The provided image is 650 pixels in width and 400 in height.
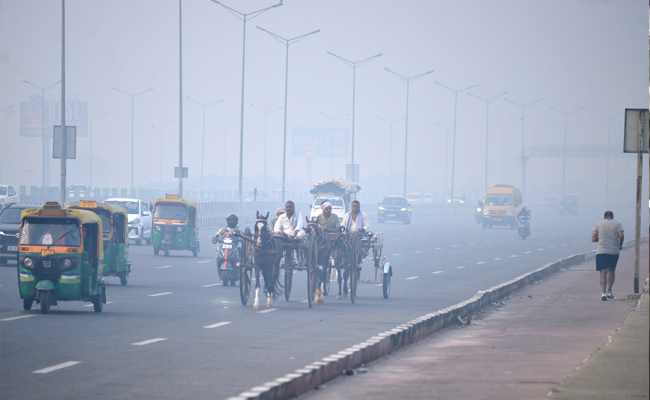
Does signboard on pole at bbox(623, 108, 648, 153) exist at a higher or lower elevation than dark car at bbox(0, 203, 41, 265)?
higher

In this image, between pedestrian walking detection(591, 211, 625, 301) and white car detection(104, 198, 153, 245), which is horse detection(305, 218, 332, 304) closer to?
pedestrian walking detection(591, 211, 625, 301)

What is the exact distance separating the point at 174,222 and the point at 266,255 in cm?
1332

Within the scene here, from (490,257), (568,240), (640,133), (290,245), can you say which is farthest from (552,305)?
(568,240)

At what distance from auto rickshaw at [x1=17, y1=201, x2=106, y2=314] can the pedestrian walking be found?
9512 millimetres

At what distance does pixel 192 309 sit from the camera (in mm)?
16359

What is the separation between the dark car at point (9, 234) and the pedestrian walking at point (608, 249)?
14358mm

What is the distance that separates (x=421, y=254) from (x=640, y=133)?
1681 centimetres

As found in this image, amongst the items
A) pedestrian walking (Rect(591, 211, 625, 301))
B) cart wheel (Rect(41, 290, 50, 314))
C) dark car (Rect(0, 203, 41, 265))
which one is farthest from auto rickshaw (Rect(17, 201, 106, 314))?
pedestrian walking (Rect(591, 211, 625, 301))

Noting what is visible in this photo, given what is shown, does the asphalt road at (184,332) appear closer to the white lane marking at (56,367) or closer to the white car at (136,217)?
the white lane marking at (56,367)

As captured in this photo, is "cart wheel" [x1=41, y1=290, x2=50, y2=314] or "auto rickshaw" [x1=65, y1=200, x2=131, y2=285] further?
"auto rickshaw" [x1=65, y1=200, x2=131, y2=285]

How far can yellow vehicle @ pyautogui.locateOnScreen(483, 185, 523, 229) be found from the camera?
60.8 metres

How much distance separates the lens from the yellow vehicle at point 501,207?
60812mm

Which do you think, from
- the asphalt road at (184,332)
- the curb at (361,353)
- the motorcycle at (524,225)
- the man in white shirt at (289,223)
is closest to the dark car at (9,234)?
the asphalt road at (184,332)

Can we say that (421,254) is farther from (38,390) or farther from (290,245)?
(38,390)
